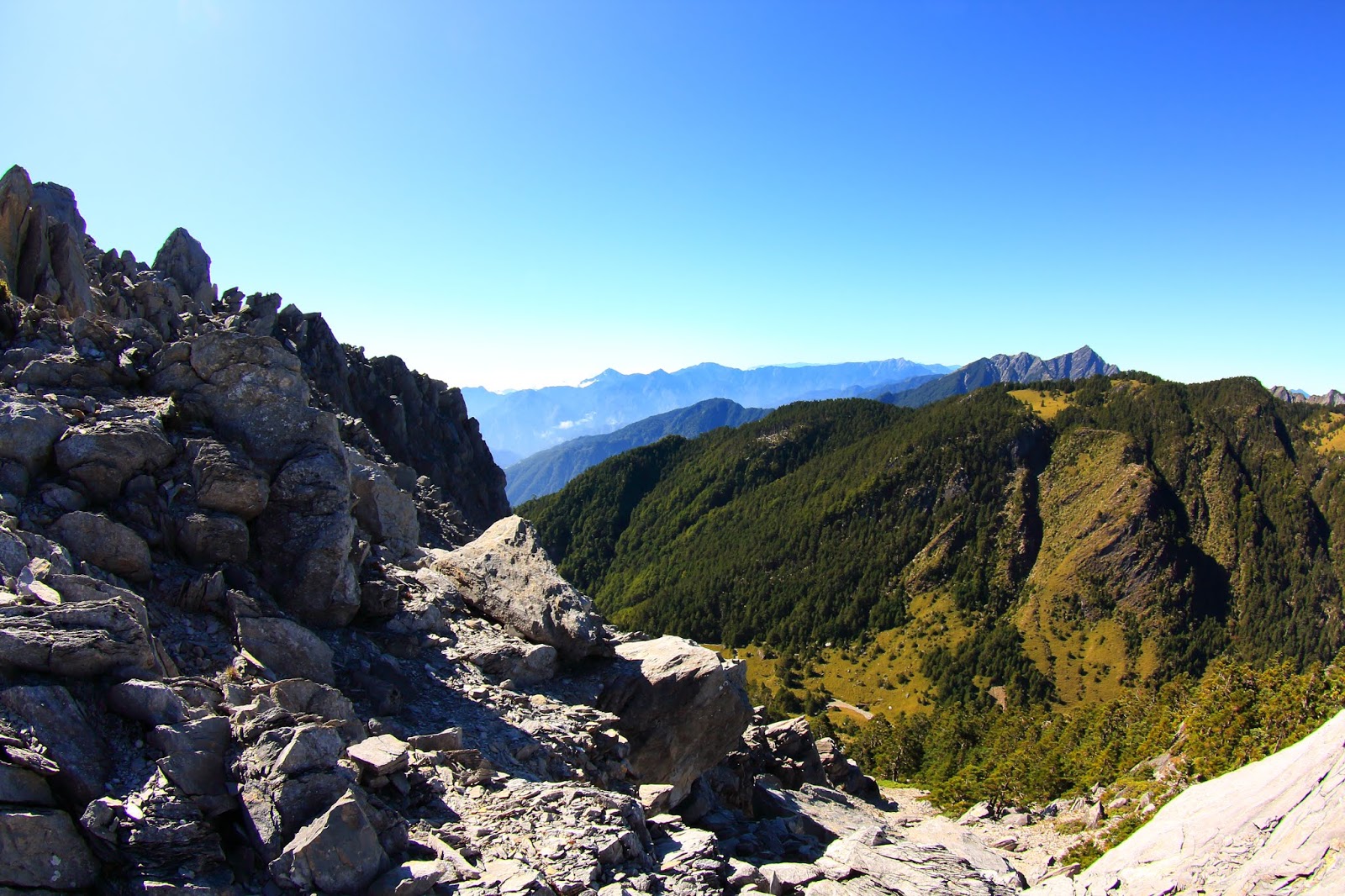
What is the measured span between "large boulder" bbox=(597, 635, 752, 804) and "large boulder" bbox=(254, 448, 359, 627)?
31.0 ft

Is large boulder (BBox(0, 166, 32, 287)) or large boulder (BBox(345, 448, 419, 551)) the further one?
large boulder (BBox(0, 166, 32, 287))

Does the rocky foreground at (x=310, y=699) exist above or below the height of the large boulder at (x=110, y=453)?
below

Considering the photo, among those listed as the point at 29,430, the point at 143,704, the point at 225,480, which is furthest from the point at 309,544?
the point at 143,704

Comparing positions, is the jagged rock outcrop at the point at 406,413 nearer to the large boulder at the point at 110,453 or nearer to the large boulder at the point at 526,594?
the large boulder at the point at 526,594

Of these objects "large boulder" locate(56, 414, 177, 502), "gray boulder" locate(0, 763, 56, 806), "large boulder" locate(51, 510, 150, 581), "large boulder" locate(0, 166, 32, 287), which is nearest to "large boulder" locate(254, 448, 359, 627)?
"large boulder" locate(56, 414, 177, 502)

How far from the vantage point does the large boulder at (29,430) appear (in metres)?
15.4

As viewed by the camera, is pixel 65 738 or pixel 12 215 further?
pixel 12 215

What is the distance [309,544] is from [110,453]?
199 inches

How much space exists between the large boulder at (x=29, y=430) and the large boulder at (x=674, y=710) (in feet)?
55.6

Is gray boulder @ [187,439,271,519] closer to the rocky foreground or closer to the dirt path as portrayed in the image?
the rocky foreground

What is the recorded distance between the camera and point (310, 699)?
14.2 metres

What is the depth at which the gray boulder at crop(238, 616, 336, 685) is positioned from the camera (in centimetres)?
1543

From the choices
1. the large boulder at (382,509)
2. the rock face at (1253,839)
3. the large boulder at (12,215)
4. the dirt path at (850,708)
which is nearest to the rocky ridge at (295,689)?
the large boulder at (382,509)

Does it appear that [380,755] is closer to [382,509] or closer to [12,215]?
[382,509]
